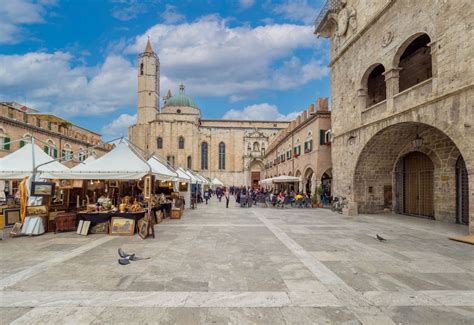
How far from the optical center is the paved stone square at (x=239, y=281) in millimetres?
3541

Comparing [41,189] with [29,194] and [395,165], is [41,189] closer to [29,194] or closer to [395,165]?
[29,194]

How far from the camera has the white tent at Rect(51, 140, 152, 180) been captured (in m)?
9.08

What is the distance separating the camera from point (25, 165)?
1106 cm

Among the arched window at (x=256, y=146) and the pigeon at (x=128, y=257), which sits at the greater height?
the arched window at (x=256, y=146)

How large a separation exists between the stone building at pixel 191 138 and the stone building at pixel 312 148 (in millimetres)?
29500

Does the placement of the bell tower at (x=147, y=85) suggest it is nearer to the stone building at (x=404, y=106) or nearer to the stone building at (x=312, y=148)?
the stone building at (x=312, y=148)

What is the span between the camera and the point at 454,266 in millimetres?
5602

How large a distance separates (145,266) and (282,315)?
3.21m

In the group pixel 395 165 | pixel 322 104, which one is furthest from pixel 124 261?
pixel 322 104

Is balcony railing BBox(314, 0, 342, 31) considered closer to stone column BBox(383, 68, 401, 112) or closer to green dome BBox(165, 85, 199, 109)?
stone column BBox(383, 68, 401, 112)

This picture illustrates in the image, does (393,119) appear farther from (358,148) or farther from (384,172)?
(384,172)

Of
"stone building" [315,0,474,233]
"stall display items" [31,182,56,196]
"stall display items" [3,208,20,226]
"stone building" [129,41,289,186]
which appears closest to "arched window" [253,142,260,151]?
"stone building" [129,41,289,186]

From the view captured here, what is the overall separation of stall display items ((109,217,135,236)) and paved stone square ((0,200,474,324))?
0.79 meters

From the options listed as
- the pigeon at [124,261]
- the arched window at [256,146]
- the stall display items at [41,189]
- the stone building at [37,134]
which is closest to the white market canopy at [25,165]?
→ the stall display items at [41,189]
